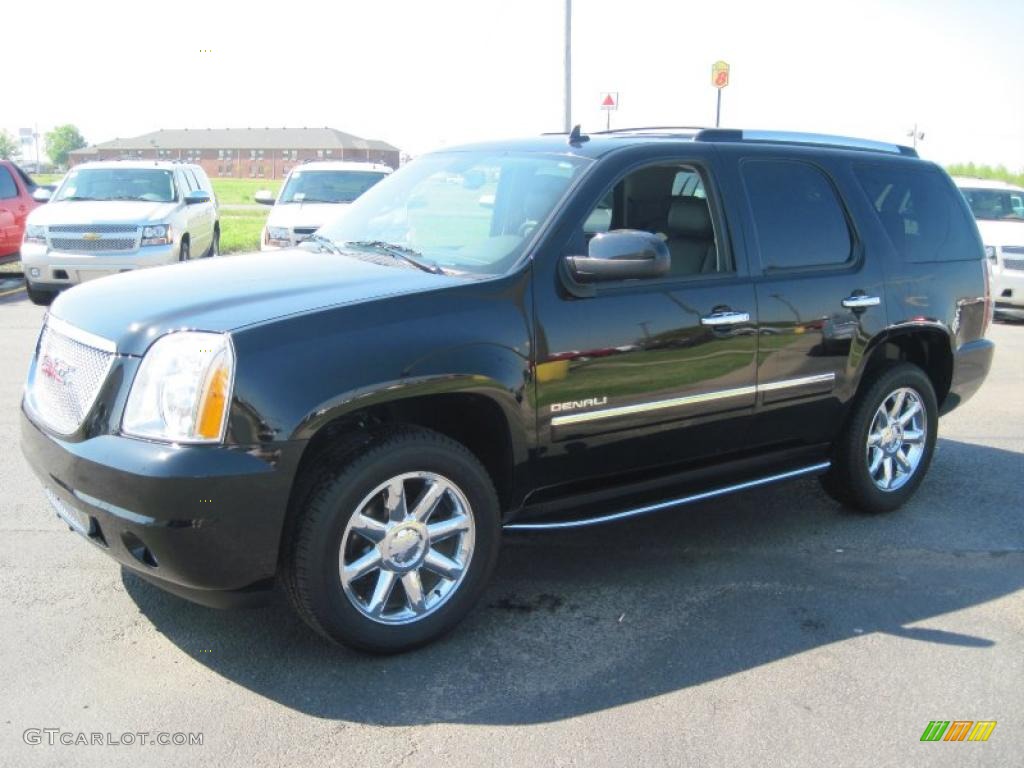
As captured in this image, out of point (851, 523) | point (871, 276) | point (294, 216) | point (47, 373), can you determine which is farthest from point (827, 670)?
point (294, 216)

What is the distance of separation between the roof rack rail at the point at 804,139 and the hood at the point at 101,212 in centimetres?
948

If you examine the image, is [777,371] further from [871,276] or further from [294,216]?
[294,216]

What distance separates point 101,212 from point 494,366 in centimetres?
1041

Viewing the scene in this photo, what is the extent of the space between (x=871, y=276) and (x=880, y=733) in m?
2.54

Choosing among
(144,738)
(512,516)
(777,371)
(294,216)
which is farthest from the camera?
(294,216)

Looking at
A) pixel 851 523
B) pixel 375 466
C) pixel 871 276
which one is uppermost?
pixel 871 276

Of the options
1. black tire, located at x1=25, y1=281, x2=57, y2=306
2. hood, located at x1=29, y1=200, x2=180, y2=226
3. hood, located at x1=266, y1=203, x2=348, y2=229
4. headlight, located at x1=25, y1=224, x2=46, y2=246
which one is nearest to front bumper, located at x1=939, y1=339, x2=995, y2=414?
hood, located at x1=266, y1=203, x2=348, y2=229

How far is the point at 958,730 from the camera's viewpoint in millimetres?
3297

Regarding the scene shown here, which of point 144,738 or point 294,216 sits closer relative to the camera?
point 144,738

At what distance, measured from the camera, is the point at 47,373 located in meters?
3.86

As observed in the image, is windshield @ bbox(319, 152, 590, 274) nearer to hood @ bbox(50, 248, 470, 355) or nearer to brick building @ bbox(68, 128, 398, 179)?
hood @ bbox(50, 248, 470, 355)

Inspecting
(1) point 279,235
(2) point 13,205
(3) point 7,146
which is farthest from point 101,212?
(3) point 7,146

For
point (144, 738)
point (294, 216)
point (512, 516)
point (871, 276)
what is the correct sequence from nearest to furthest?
1. point (144, 738)
2. point (512, 516)
3. point (871, 276)
4. point (294, 216)

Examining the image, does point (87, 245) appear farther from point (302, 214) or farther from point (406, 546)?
point (406, 546)
